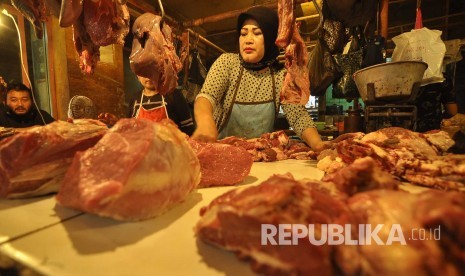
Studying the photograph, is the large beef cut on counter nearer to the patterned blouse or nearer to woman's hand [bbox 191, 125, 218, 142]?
woman's hand [bbox 191, 125, 218, 142]

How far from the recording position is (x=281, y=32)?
2.56 m

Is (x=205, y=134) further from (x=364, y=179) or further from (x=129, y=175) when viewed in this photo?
(x=364, y=179)

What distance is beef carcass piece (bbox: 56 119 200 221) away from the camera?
0.95 metres

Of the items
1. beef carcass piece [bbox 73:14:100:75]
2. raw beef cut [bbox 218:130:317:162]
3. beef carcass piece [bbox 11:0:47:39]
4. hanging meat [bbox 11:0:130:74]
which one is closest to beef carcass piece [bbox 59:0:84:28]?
hanging meat [bbox 11:0:130:74]

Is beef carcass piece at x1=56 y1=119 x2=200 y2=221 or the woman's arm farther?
the woman's arm

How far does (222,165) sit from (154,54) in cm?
127

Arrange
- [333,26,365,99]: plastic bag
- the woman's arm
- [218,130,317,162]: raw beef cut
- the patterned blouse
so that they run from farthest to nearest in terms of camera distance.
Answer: [333,26,365,99]: plastic bag
the patterned blouse
the woman's arm
[218,130,317,162]: raw beef cut

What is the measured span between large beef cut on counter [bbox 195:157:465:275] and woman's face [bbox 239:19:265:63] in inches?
122

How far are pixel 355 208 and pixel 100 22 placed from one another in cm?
247

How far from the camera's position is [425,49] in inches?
144

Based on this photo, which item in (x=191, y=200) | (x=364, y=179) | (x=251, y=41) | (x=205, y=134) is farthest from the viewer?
(x=251, y=41)

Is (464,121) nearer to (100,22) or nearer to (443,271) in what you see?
(443,271)

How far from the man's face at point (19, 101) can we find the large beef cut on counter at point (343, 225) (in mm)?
5528

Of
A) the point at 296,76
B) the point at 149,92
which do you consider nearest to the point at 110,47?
the point at 149,92
